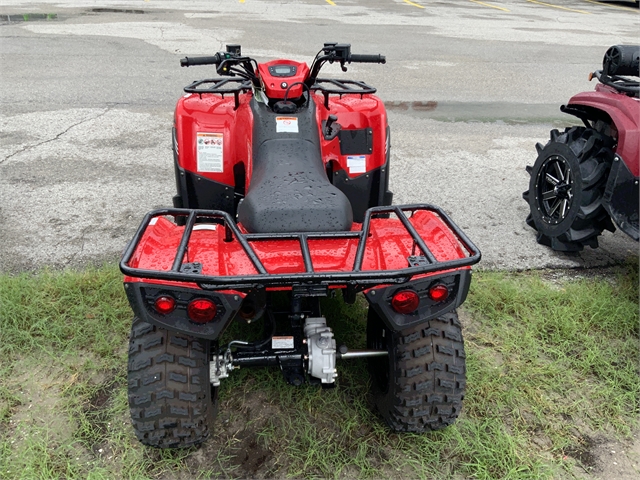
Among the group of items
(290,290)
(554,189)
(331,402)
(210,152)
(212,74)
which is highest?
(210,152)

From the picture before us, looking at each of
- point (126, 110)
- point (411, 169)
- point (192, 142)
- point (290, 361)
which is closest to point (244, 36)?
point (126, 110)

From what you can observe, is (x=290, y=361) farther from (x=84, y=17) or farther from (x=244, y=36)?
(x=84, y=17)

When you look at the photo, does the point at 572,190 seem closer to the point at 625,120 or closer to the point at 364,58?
the point at 625,120

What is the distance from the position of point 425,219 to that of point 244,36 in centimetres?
1038

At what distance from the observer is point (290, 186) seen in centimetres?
241

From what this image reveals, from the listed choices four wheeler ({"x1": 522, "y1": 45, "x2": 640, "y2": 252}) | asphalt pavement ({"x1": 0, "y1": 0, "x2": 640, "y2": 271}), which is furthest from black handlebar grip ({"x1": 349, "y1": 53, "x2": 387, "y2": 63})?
asphalt pavement ({"x1": 0, "y1": 0, "x2": 640, "y2": 271})

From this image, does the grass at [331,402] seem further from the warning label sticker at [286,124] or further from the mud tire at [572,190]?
the warning label sticker at [286,124]

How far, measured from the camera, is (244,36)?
11.7 m

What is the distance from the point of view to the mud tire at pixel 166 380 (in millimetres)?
2086

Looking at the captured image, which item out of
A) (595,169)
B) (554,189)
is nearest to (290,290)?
(595,169)

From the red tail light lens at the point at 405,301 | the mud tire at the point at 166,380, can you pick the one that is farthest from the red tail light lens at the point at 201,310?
the red tail light lens at the point at 405,301

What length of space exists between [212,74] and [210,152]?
6075mm

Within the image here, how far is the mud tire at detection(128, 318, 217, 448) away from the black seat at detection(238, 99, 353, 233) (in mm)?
512

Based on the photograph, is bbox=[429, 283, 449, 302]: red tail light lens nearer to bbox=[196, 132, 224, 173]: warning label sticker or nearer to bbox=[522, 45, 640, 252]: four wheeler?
bbox=[196, 132, 224, 173]: warning label sticker
